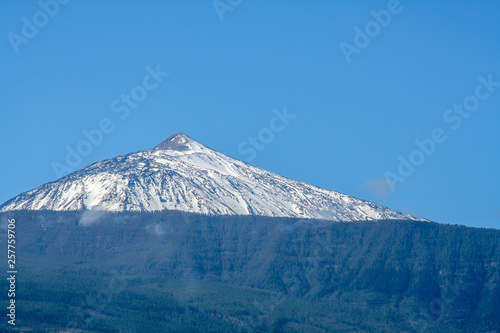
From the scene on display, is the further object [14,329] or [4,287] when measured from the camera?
[4,287]

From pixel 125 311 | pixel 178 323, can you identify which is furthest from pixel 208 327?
pixel 125 311

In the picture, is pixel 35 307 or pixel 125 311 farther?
pixel 125 311

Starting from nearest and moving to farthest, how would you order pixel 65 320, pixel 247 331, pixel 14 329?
pixel 14 329, pixel 65 320, pixel 247 331

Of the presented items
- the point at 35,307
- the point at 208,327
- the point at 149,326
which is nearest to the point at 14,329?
the point at 35,307

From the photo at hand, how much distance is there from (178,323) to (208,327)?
736cm

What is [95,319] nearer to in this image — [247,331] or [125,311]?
[125,311]

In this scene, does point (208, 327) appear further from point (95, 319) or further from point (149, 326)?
point (95, 319)

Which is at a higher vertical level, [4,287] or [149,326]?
[4,287]

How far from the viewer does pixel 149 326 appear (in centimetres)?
18900

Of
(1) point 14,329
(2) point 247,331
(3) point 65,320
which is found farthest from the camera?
(2) point 247,331

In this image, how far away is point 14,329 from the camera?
172 metres

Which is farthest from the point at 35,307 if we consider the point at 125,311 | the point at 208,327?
the point at 208,327

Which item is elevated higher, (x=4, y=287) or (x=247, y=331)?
(x=4, y=287)

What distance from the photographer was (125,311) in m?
199
